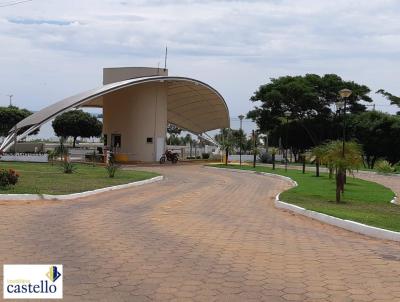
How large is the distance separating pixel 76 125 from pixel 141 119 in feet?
112

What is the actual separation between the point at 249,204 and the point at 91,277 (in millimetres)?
9308

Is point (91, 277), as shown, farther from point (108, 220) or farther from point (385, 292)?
point (108, 220)

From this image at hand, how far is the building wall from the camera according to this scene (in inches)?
1606

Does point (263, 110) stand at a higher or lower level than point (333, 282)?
higher

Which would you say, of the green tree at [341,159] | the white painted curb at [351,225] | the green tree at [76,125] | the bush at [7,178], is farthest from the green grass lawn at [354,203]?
the green tree at [76,125]

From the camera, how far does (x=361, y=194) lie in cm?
1830

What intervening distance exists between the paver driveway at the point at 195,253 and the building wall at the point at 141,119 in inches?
1080

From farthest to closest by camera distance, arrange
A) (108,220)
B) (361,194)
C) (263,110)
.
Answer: (263,110)
(361,194)
(108,220)

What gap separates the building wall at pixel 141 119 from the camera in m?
40.8

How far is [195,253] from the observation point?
786 cm

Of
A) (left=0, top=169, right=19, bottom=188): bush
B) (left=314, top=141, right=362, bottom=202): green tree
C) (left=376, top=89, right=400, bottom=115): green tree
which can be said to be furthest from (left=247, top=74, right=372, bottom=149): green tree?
(left=0, top=169, right=19, bottom=188): bush

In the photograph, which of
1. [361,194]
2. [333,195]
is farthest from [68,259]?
[361,194]

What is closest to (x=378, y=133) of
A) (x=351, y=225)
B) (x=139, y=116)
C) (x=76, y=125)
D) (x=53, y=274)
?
(x=139, y=116)

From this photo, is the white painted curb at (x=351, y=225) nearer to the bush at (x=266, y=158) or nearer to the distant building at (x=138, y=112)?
the distant building at (x=138, y=112)
